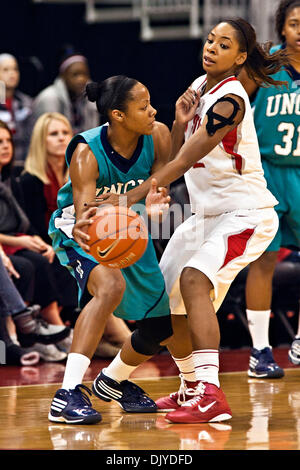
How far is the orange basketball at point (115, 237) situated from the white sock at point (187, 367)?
674mm

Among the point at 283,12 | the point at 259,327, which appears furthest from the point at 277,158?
the point at 259,327

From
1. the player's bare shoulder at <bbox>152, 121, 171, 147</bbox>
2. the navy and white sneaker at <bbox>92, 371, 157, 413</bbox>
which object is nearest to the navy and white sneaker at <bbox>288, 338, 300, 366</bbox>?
the navy and white sneaker at <bbox>92, 371, 157, 413</bbox>

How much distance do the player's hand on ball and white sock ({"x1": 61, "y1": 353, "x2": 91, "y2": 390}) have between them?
25.5 inches

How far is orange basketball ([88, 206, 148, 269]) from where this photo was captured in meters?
3.57

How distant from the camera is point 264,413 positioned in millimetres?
3922

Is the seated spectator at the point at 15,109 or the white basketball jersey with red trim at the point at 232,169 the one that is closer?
the white basketball jersey with red trim at the point at 232,169

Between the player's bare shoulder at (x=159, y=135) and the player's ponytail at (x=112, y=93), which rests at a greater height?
the player's ponytail at (x=112, y=93)

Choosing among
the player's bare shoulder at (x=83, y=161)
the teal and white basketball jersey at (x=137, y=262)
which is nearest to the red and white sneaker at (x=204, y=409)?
the teal and white basketball jersey at (x=137, y=262)

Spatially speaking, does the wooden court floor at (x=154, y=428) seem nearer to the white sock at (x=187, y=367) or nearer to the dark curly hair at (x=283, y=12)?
the white sock at (x=187, y=367)

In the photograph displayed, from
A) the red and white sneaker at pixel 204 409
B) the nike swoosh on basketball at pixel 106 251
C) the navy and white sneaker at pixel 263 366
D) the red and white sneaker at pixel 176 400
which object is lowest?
the navy and white sneaker at pixel 263 366

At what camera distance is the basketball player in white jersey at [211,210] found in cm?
373

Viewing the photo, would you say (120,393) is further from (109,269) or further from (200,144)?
(200,144)

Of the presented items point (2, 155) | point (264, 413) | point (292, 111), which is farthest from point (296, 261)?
point (264, 413)

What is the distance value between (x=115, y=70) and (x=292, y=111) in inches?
182
